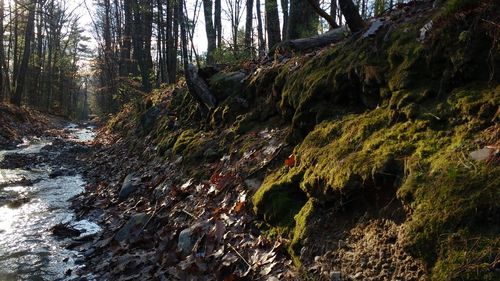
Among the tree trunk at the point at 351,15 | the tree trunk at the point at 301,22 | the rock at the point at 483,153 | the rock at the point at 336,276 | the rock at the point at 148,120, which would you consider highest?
the tree trunk at the point at 301,22

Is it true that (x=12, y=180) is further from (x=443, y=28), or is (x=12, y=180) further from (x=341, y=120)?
(x=443, y=28)

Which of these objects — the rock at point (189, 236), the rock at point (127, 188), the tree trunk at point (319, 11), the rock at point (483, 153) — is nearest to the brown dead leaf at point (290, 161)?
the rock at point (189, 236)

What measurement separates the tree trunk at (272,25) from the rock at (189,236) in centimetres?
660

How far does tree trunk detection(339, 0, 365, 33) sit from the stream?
14.8 feet

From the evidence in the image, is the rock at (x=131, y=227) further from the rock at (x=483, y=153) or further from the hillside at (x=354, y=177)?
the rock at (x=483, y=153)

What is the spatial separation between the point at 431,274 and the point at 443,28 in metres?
2.25

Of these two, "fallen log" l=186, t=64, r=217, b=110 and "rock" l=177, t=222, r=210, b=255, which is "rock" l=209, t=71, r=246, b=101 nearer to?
"fallen log" l=186, t=64, r=217, b=110

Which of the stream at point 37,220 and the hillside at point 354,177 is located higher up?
the hillside at point 354,177

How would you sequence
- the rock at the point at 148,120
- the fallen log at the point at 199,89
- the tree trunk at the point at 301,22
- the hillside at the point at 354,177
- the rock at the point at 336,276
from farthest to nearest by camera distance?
1. the rock at the point at 148,120
2. the tree trunk at the point at 301,22
3. the fallen log at the point at 199,89
4. the rock at the point at 336,276
5. the hillside at the point at 354,177

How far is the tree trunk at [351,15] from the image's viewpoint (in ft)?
17.3

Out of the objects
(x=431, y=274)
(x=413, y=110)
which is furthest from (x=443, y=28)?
(x=431, y=274)

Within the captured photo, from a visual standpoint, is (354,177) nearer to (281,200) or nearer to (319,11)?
(281,200)

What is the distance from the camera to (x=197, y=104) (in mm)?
9016

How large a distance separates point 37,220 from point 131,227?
2286 millimetres
